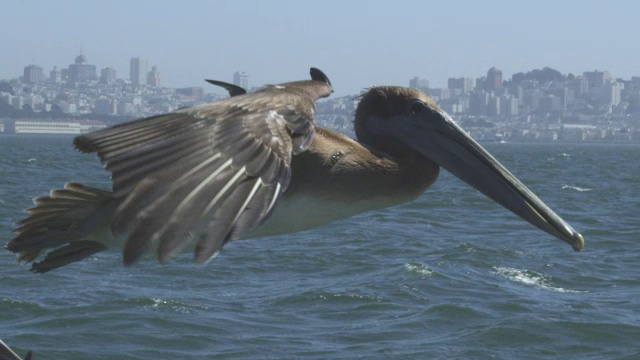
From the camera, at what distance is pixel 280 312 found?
1371 cm

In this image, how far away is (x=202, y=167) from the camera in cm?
370

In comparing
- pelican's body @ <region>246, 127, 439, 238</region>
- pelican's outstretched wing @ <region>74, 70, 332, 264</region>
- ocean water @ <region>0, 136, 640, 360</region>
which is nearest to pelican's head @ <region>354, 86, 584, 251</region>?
pelican's body @ <region>246, 127, 439, 238</region>

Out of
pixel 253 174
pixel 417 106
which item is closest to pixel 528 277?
pixel 417 106

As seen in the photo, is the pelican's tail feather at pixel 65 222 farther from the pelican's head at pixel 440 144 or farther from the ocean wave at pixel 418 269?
the ocean wave at pixel 418 269

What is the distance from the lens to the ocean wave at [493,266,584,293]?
53.4ft

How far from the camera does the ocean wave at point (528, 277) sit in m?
16.3

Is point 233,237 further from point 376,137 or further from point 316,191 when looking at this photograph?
point 376,137

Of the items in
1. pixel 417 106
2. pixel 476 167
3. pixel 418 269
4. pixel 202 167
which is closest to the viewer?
pixel 202 167

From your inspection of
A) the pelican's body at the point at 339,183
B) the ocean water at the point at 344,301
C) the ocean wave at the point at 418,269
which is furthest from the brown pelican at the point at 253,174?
the ocean wave at the point at 418,269

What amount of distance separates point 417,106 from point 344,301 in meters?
9.54

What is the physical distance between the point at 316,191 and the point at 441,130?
53cm

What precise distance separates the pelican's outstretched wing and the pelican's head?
0.63 m

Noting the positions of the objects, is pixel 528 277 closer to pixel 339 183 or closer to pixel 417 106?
pixel 417 106

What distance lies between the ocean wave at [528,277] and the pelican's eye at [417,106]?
11.3 m
